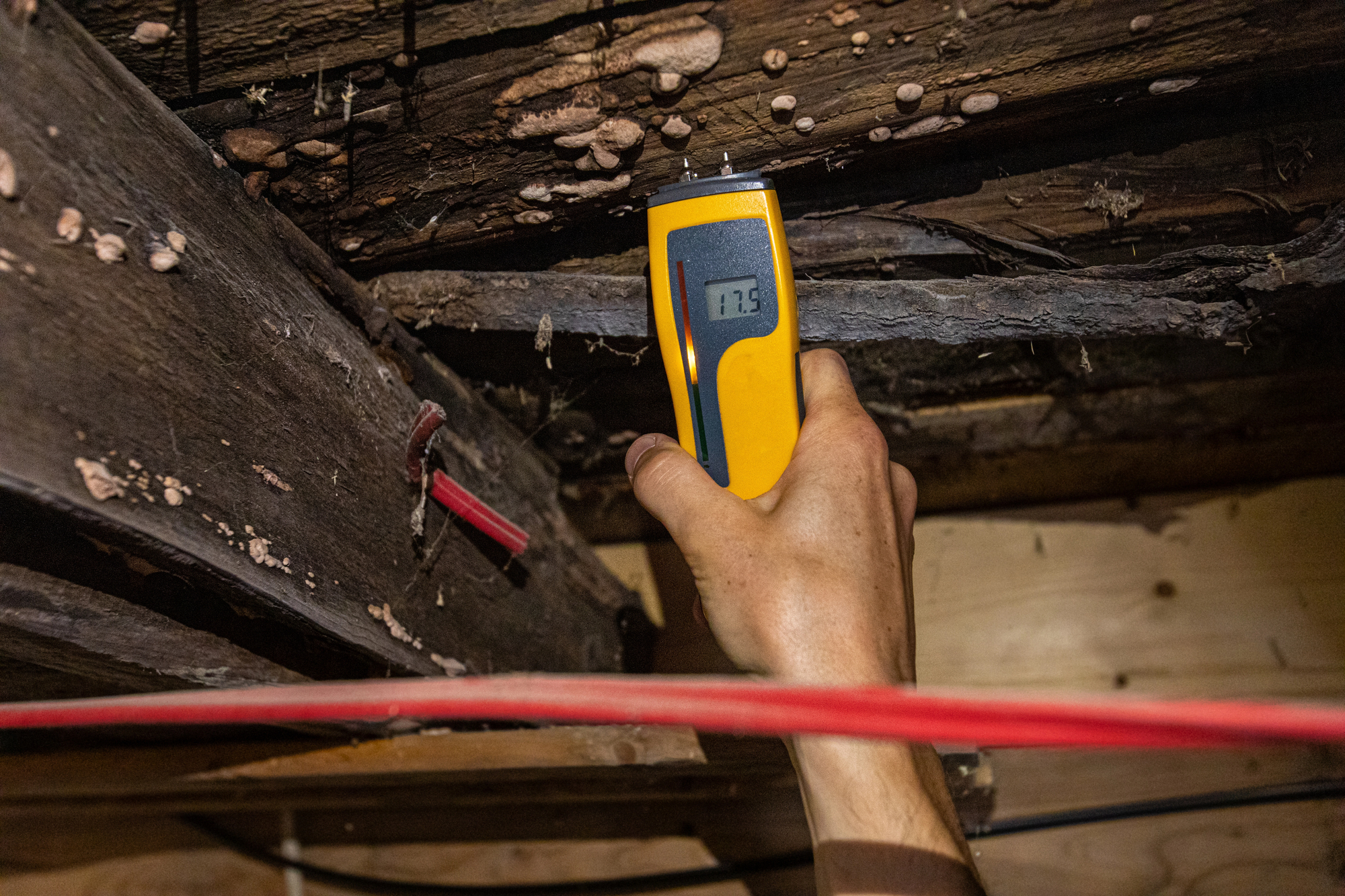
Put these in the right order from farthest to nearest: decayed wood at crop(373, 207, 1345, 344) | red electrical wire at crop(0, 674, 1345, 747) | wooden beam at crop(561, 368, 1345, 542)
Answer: wooden beam at crop(561, 368, 1345, 542) < decayed wood at crop(373, 207, 1345, 344) < red electrical wire at crop(0, 674, 1345, 747)

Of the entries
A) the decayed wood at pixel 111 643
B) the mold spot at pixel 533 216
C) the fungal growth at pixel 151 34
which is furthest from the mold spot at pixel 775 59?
the decayed wood at pixel 111 643

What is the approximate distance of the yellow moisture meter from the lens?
0.68 meters

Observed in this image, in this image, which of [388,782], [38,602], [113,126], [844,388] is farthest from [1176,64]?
[388,782]

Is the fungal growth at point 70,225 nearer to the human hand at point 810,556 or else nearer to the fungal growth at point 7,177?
the fungal growth at point 7,177

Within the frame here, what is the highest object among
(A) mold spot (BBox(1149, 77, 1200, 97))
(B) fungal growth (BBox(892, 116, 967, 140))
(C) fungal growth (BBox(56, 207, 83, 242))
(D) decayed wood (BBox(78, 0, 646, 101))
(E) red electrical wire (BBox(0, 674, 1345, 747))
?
(D) decayed wood (BBox(78, 0, 646, 101))

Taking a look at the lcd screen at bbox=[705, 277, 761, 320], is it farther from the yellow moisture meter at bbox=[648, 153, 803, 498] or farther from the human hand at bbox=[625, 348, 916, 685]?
the human hand at bbox=[625, 348, 916, 685]

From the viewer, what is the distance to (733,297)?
2.29 feet

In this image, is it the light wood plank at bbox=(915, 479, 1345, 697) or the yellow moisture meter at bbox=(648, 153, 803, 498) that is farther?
the light wood plank at bbox=(915, 479, 1345, 697)

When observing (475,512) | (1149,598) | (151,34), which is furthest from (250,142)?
(1149,598)

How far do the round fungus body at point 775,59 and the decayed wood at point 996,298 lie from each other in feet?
0.69

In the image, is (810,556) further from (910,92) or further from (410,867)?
(410,867)

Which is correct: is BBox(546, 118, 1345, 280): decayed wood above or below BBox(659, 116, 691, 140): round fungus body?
below

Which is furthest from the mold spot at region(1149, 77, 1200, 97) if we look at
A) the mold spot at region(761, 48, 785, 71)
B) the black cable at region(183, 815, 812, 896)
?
the black cable at region(183, 815, 812, 896)

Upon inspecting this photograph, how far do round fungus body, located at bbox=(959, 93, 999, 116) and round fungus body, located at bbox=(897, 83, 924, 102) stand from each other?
5 centimetres
